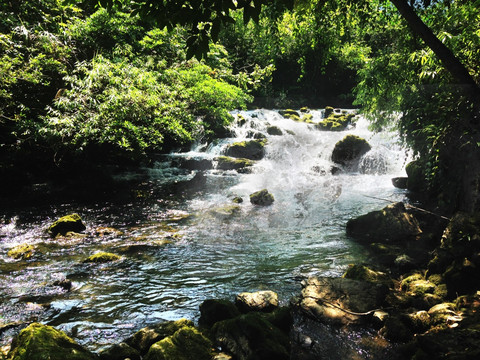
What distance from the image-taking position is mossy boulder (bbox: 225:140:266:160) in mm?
→ 17656

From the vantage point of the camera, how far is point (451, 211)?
657cm

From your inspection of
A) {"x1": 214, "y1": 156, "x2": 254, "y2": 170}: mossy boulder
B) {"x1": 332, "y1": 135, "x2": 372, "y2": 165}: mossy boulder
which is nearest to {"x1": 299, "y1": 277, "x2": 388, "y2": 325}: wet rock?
{"x1": 214, "y1": 156, "x2": 254, "y2": 170}: mossy boulder

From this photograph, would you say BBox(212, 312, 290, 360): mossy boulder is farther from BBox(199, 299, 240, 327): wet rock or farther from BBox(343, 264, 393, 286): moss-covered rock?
BBox(343, 264, 393, 286): moss-covered rock

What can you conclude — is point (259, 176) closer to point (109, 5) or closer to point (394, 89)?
point (394, 89)

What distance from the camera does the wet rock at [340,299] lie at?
13.4ft

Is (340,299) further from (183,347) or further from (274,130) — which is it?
(274,130)

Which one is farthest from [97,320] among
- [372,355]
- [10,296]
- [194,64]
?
[194,64]

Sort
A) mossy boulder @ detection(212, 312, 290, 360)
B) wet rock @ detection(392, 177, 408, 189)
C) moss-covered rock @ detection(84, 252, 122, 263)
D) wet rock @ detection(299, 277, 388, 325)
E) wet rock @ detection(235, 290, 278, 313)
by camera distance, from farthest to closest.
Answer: wet rock @ detection(392, 177, 408, 189) → moss-covered rock @ detection(84, 252, 122, 263) → wet rock @ detection(235, 290, 278, 313) → wet rock @ detection(299, 277, 388, 325) → mossy boulder @ detection(212, 312, 290, 360)

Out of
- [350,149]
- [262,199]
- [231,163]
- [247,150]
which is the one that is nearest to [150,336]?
[262,199]

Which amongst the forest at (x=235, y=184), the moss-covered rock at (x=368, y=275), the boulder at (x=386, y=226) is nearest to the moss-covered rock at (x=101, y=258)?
the forest at (x=235, y=184)

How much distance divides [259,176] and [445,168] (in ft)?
31.6

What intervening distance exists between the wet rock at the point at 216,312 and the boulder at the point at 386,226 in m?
4.89

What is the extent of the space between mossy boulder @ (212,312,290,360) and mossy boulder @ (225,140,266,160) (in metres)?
14.2

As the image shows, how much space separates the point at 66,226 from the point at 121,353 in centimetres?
622
